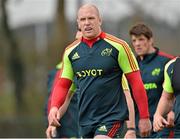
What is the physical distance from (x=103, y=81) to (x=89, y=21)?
721mm

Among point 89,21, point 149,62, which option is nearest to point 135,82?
point 89,21

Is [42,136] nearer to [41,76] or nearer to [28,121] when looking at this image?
[28,121]

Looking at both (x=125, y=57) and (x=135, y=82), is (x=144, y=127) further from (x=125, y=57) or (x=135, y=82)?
(x=125, y=57)

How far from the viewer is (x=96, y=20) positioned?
29.1ft

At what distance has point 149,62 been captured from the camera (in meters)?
11.2

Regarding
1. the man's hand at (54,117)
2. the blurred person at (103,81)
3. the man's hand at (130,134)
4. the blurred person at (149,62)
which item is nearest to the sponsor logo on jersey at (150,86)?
the blurred person at (149,62)

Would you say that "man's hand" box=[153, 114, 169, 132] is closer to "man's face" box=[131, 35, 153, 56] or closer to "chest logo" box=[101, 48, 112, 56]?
"chest logo" box=[101, 48, 112, 56]

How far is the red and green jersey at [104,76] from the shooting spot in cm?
882

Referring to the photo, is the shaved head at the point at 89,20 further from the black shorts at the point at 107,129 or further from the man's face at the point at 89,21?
the black shorts at the point at 107,129

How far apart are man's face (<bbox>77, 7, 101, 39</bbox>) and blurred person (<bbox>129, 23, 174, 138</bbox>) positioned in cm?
203

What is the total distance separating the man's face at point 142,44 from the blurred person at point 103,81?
2008 millimetres

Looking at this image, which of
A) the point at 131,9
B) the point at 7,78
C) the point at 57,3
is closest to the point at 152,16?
the point at 131,9

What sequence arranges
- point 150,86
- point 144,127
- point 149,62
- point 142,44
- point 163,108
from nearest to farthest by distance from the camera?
point 144,127 < point 163,108 < point 150,86 < point 142,44 < point 149,62

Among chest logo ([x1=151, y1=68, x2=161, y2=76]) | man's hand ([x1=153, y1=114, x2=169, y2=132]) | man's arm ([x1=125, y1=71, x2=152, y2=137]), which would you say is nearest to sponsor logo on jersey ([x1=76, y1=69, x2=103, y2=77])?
man's arm ([x1=125, y1=71, x2=152, y2=137])
